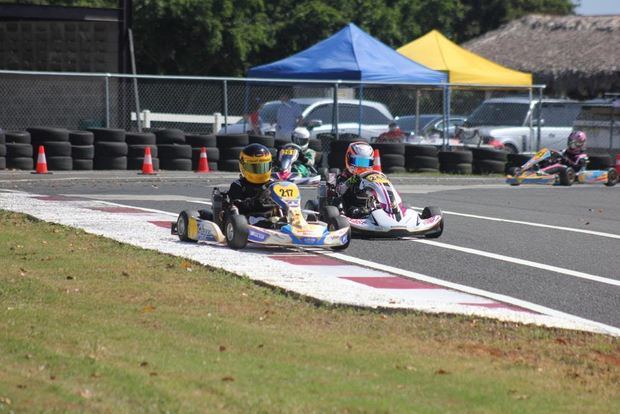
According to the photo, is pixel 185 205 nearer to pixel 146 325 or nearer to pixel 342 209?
pixel 342 209

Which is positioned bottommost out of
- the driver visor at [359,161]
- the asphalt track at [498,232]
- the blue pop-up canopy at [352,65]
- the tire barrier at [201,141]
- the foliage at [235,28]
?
the asphalt track at [498,232]

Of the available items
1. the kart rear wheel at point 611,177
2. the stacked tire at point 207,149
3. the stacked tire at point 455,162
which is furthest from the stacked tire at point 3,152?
the kart rear wheel at point 611,177

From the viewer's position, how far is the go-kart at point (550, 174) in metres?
22.8

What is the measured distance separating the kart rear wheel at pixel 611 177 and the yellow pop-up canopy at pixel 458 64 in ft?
19.1

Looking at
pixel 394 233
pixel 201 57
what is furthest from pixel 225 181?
pixel 201 57

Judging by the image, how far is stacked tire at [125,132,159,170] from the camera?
22.5m

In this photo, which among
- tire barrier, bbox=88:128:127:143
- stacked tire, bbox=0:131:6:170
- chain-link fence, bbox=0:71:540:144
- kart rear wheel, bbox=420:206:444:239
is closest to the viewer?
kart rear wheel, bbox=420:206:444:239

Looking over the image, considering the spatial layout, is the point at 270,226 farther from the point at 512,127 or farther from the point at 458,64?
the point at 458,64

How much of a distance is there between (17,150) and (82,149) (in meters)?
1.15

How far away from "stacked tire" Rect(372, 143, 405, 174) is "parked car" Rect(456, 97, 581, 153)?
12.2 feet

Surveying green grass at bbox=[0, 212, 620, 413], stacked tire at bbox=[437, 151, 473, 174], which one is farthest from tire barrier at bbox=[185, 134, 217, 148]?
green grass at bbox=[0, 212, 620, 413]

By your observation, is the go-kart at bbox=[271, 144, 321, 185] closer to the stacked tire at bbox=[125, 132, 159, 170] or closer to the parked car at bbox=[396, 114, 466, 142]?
the stacked tire at bbox=[125, 132, 159, 170]

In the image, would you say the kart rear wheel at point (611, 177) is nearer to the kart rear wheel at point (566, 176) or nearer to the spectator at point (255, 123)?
the kart rear wheel at point (566, 176)

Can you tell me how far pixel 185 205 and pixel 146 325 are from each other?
861cm
